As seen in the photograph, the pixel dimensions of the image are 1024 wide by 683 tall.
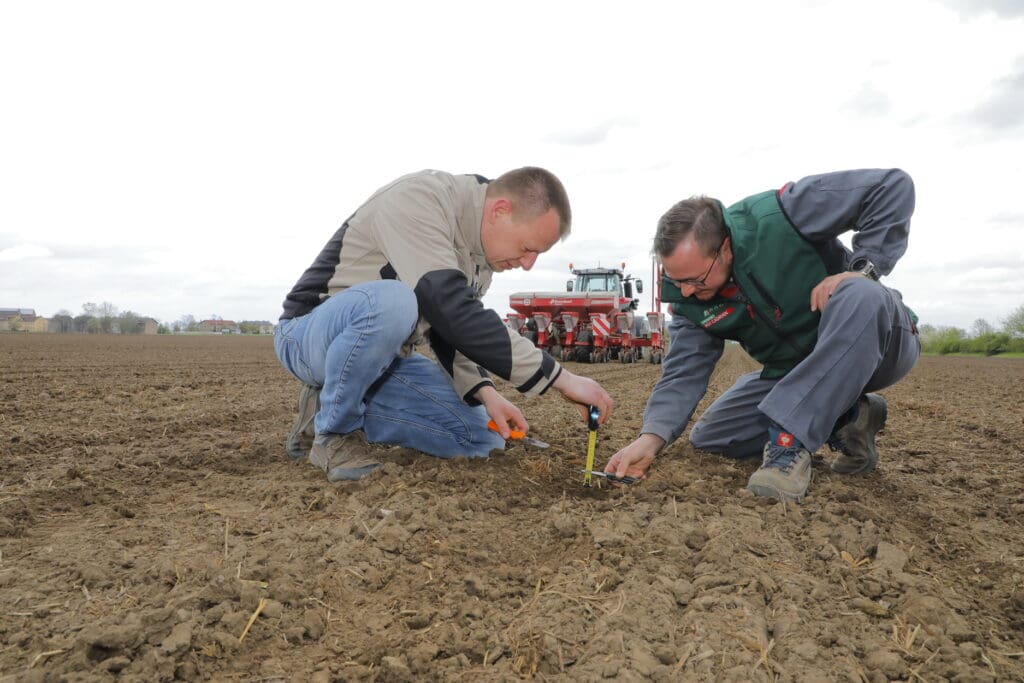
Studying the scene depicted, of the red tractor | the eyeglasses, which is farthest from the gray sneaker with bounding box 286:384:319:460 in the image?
the red tractor

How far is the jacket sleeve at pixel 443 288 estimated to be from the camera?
2566mm

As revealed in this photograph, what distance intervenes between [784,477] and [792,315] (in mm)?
811

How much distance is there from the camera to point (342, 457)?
2.83 metres

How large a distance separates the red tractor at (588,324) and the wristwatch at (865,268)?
11.3 m

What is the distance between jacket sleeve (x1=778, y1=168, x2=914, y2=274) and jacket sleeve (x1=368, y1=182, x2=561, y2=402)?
127 centimetres

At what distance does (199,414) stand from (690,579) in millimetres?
4167

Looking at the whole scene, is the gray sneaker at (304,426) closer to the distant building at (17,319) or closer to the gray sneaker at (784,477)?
the gray sneaker at (784,477)

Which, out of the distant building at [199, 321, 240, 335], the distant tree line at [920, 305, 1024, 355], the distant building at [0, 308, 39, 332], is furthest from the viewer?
the distant building at [199, 321, 240, 335]

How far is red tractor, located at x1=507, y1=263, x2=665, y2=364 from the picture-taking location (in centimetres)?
1440

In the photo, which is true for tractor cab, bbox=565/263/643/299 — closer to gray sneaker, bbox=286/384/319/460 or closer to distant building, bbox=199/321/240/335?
gray sneaker, bbox=286/384/319/460

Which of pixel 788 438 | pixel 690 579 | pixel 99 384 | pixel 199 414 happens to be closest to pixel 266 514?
pixel 690 579

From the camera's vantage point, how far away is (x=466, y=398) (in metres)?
3.21

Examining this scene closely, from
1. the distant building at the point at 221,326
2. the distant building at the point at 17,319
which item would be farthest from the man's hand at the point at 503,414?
the distant building at the point at 221,326

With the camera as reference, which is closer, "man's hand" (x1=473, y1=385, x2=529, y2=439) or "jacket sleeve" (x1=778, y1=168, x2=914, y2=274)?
"jacket sleeve" (x1=778, y1=168, x2=914, y2=274)
